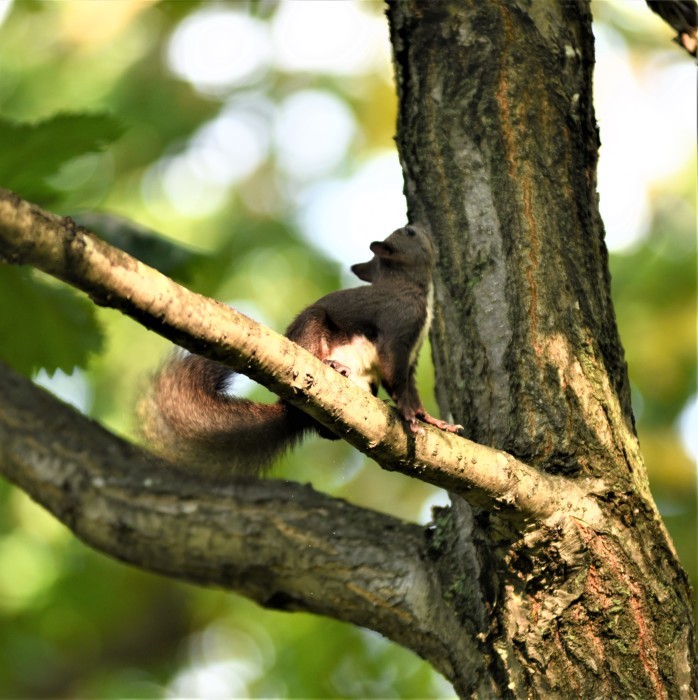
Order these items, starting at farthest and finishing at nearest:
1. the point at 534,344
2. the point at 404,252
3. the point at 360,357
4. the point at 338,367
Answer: the point at 404,252 → the point at 360,357 → the point at 338,367 → the point at 534,344

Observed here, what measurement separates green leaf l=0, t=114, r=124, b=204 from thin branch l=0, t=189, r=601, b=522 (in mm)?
1364

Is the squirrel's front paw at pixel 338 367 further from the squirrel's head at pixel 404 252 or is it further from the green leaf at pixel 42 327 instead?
the green leaf at pixel 42 327

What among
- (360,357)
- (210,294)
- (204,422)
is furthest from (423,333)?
(210,294)

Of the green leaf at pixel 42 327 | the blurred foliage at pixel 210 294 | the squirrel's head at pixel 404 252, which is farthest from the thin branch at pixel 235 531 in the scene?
the blurred foliage at pixel 210 294

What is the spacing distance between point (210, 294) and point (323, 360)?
7.66ft

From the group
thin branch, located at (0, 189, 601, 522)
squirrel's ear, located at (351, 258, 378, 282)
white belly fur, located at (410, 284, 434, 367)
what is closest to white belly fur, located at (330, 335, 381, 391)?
white belly fur, located at (410, 284, 434, 367)

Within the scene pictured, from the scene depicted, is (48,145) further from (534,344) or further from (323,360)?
(534,344)

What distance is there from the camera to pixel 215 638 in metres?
8.31

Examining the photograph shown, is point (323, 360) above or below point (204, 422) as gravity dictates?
above

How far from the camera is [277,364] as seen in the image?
205 cm

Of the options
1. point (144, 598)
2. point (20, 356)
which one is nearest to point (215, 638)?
point (144, 598)

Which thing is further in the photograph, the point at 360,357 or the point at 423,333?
the point at 423,333

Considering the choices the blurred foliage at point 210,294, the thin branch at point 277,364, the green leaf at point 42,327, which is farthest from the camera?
the blurred foliage at point 210,294

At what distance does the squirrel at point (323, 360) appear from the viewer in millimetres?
2900
